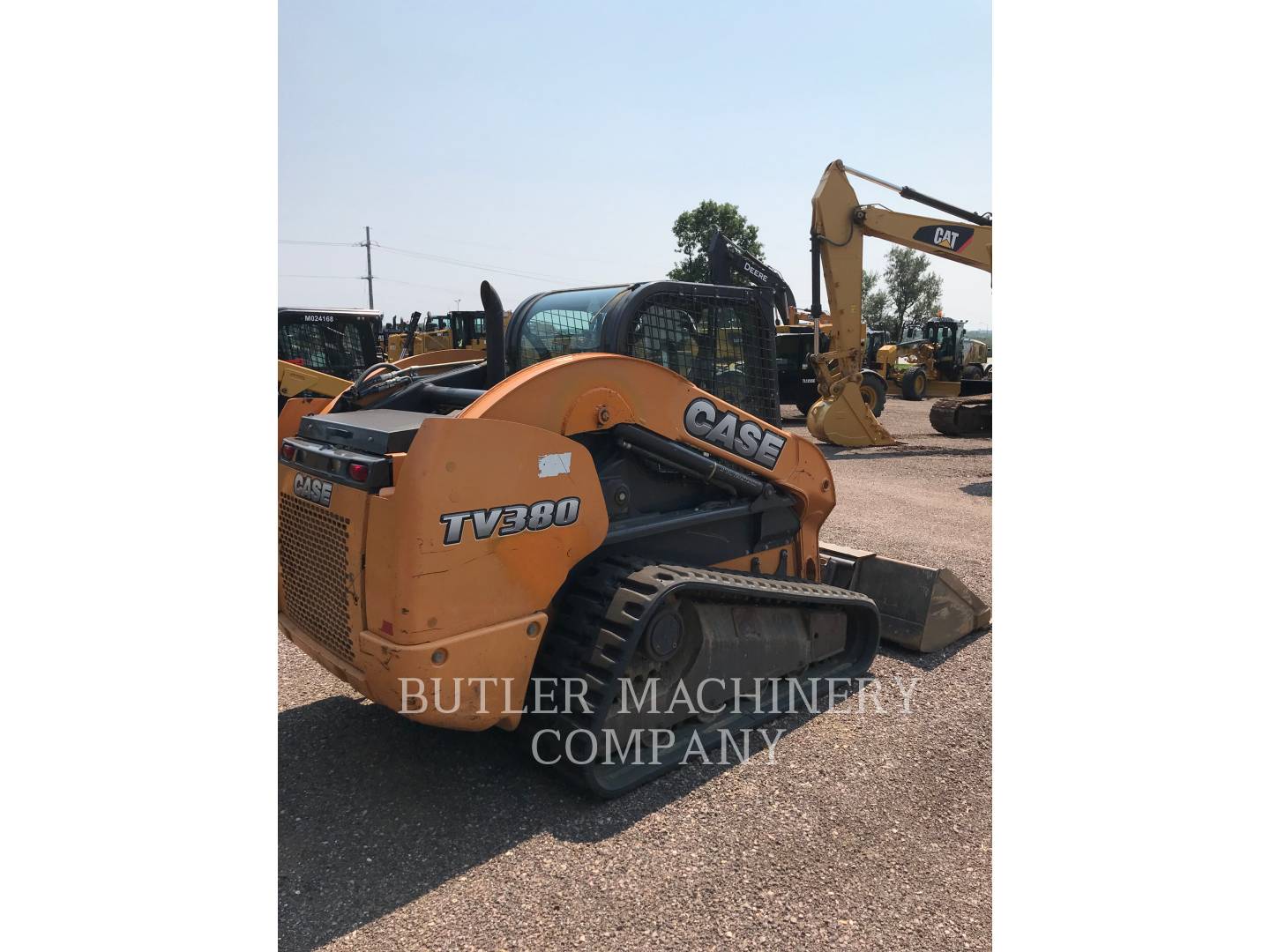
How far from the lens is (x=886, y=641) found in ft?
16.9

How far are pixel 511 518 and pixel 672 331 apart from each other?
1621 mm

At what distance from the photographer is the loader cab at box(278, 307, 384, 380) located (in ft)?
39.6

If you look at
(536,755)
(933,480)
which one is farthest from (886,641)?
(933,480)

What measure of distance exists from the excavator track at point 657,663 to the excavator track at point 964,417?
12.2 m

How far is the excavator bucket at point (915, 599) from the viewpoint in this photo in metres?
5.02

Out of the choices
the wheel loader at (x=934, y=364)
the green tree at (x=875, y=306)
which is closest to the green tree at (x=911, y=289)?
the green tree at (x=875, y=306)

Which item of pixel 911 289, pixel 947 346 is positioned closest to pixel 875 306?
pixel 911 289

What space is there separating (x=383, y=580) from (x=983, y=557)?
18.5 feet

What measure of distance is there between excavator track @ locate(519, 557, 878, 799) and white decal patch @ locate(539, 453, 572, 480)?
20.4 inches

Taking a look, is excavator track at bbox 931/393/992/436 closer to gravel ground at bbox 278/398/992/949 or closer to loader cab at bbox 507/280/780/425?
loader cab at bbox 507/280/780/425

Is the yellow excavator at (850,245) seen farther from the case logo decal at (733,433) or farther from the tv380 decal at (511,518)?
the tv380 decal at (511,518)

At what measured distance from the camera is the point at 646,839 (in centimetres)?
315

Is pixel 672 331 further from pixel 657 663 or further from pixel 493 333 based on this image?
pixel 657 663

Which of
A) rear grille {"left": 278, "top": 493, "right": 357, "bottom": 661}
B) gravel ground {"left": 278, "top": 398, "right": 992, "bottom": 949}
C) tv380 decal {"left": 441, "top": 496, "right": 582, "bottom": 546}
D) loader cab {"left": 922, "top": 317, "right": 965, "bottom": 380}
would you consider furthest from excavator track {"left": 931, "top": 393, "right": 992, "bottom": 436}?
rear grille {"left": 278, "top": 493, "right": 357, "bottom": 661}
